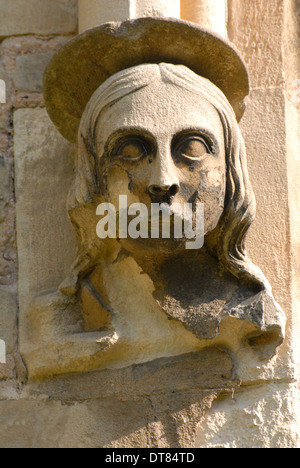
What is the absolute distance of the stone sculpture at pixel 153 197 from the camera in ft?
8.31

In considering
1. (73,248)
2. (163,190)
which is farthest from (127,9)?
(73,248)

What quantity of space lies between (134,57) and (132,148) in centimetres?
29

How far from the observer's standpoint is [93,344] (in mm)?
2672

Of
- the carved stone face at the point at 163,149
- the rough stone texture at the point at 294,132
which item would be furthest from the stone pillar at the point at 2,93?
the rough stone texture at the point at 294,132

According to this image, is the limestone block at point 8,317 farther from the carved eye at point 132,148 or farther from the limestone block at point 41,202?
the carved eye at point 132,148

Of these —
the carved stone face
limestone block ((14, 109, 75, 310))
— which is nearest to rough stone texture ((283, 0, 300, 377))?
the carved stone face

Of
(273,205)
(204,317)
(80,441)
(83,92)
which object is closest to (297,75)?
(273,205)

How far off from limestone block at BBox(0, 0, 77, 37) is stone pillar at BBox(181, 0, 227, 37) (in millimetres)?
416

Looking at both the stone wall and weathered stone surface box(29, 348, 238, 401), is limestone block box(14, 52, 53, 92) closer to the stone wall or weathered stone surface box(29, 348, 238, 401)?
the stone wall

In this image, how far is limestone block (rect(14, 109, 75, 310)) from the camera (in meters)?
2.85

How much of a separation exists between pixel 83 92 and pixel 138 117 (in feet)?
0.99

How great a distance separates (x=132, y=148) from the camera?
8.30ft

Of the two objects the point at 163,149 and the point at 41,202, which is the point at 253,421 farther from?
the point at 41,202
